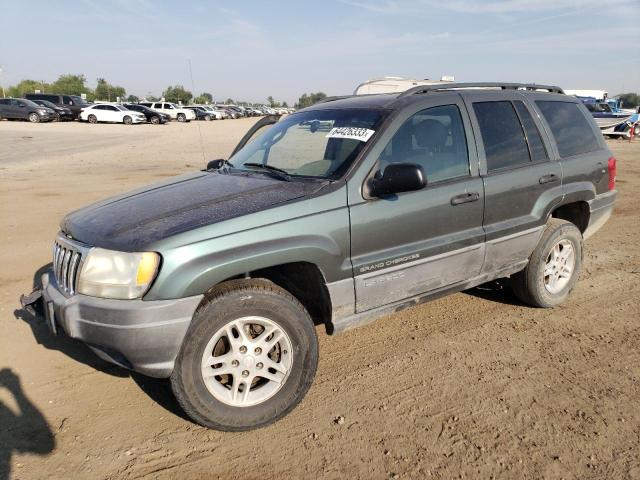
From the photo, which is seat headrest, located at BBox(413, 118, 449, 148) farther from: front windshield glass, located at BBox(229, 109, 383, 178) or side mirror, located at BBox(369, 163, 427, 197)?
side mirror, located at BBox(369, 163, 427, 197)

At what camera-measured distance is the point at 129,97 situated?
3974 inches

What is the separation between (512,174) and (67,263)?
3.21m

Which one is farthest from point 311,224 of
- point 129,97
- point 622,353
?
point 129,97

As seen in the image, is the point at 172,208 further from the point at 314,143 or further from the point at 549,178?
the point at 549,178

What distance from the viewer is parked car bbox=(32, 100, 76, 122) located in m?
35.7

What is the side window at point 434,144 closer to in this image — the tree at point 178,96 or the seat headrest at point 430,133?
the seat headrest at point 430,133

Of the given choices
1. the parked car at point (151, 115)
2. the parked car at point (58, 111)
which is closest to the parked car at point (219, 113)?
the parked car at point (151, 115)

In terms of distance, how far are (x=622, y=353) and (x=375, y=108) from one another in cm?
255

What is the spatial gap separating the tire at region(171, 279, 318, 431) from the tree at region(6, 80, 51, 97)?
3948 inches

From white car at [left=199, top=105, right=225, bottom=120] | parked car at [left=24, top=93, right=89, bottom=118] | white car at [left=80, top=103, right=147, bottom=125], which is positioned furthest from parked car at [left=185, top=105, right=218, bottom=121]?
white car at [left=80, top=103, right=147, bottom=125]

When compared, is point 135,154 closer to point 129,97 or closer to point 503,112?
point 503,112

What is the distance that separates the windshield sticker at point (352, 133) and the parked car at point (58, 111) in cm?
3751

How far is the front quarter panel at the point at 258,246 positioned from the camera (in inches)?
103

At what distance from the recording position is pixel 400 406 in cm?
313
